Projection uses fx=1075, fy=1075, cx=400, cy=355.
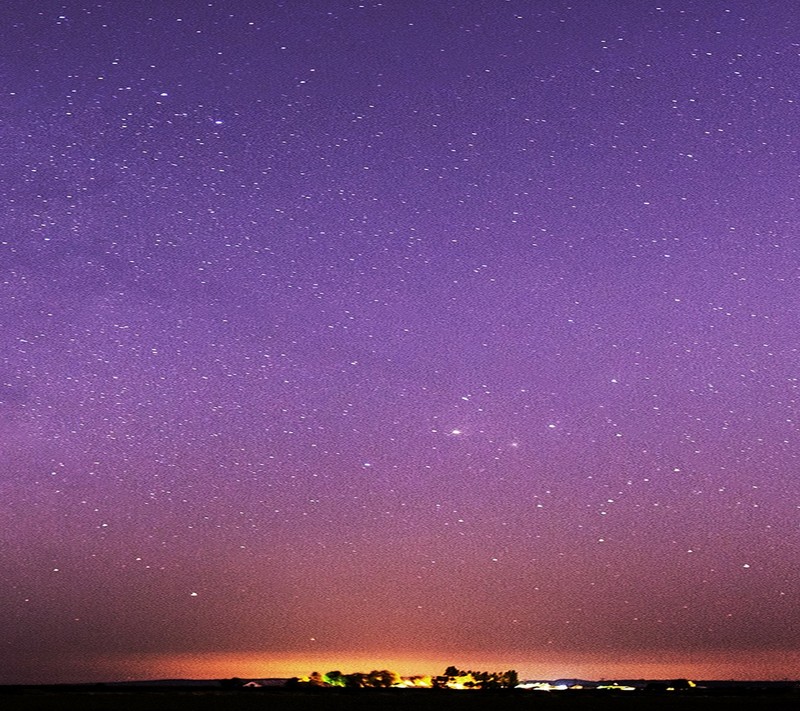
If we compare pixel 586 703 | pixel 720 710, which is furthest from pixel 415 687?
pixel 720 710

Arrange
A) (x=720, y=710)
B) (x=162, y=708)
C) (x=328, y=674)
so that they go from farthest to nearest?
(x=328, y=674) → (x=720, y=710) → (x=162, y=708)

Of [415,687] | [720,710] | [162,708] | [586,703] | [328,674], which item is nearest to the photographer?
[162,708]

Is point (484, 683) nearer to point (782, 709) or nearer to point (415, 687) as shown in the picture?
point (415, 687)

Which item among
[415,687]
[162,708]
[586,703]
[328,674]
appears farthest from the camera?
[328,674]

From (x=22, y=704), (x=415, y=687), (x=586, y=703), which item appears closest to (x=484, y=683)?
(x=415, y=687)

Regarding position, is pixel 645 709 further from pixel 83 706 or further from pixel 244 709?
pixel 83 706

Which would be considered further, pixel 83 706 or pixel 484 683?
pixel 484 683

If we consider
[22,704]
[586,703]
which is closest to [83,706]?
[22,704]

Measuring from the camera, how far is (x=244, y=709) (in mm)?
40281

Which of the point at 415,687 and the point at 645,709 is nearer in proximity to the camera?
the point at 645,709

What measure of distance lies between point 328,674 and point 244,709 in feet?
139

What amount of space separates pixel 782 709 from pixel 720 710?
145 inches

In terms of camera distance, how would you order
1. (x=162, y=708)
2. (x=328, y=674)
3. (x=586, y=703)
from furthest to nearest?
(x=328, y=674) → (x=586, y=703) → (x=162, y=708)

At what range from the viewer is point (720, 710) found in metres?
43.6
